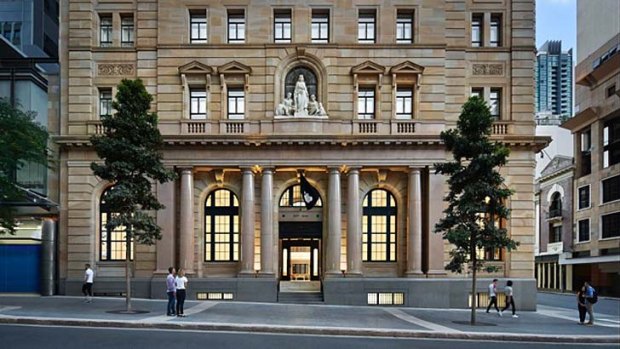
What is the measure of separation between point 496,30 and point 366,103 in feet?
30.3

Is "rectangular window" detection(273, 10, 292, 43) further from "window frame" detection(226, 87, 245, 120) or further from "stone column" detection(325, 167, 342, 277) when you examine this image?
"stone column" detection(325, 167, 342, 277)

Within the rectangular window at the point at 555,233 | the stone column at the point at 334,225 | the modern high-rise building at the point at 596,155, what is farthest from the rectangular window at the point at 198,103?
the rectangular window at the point at 555,233

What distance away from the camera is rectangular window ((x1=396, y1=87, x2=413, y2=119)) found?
113 ft

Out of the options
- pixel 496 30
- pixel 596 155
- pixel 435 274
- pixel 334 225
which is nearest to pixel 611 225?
pixel 596 155

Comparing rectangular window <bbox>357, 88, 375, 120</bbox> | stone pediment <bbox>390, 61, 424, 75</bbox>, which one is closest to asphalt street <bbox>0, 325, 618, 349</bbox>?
rectangular window <bbox>357, 88, 375, 120</bbox>

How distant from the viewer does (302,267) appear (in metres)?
36.3

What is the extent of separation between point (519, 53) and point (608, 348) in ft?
66.5

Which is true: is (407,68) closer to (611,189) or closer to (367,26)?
(367,26)

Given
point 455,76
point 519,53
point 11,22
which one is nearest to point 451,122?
point 455,76

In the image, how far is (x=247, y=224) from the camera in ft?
109

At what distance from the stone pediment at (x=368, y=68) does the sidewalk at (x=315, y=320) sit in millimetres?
13360

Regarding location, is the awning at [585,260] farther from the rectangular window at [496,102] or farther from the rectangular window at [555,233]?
the rectangular window at [496,102]

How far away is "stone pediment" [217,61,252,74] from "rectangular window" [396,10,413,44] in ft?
30.2

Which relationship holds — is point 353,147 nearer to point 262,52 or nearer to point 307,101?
point 307,101
